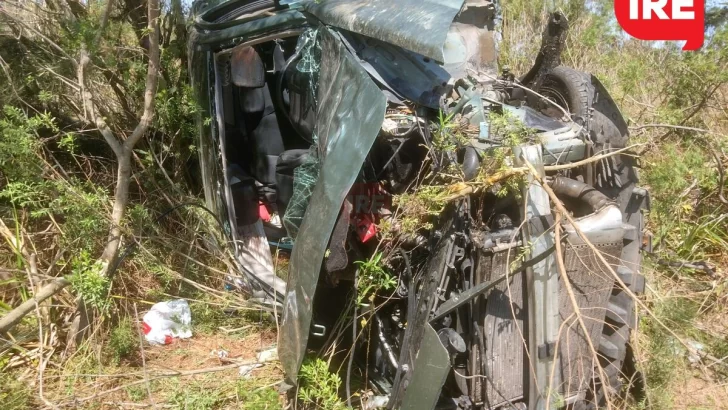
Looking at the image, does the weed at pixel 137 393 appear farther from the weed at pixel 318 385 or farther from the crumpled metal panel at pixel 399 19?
the crumpled metal panel at pixel 399 19

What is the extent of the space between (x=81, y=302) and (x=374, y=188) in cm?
207

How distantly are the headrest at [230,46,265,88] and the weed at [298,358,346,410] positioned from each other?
1.97m

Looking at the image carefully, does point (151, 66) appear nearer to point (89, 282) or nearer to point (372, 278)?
point (89, 282)

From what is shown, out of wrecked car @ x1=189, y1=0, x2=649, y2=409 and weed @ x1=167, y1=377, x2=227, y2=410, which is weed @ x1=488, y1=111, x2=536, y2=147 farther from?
weed @ x1=167, y1=377, x2=227, y2=410

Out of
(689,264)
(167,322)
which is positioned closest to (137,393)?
(167,322)

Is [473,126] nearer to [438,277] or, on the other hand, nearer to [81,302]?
[438,277]

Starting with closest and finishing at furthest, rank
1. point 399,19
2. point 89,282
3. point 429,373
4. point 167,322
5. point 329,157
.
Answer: point 429,373
point 329,157
point 399,19
point 89,282
point 167,322

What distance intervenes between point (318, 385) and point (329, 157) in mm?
1253

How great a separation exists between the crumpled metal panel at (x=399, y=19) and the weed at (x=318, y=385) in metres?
1.65

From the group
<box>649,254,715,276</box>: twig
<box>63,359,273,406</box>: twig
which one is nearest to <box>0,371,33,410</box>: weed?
<box>63,359,273,406</box>: twig

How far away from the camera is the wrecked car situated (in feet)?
7.59

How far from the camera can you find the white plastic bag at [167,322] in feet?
12.2

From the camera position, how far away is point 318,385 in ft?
9.59

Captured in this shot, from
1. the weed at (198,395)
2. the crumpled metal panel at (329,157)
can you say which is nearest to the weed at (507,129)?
the crumpled metal panel at (329,157)
